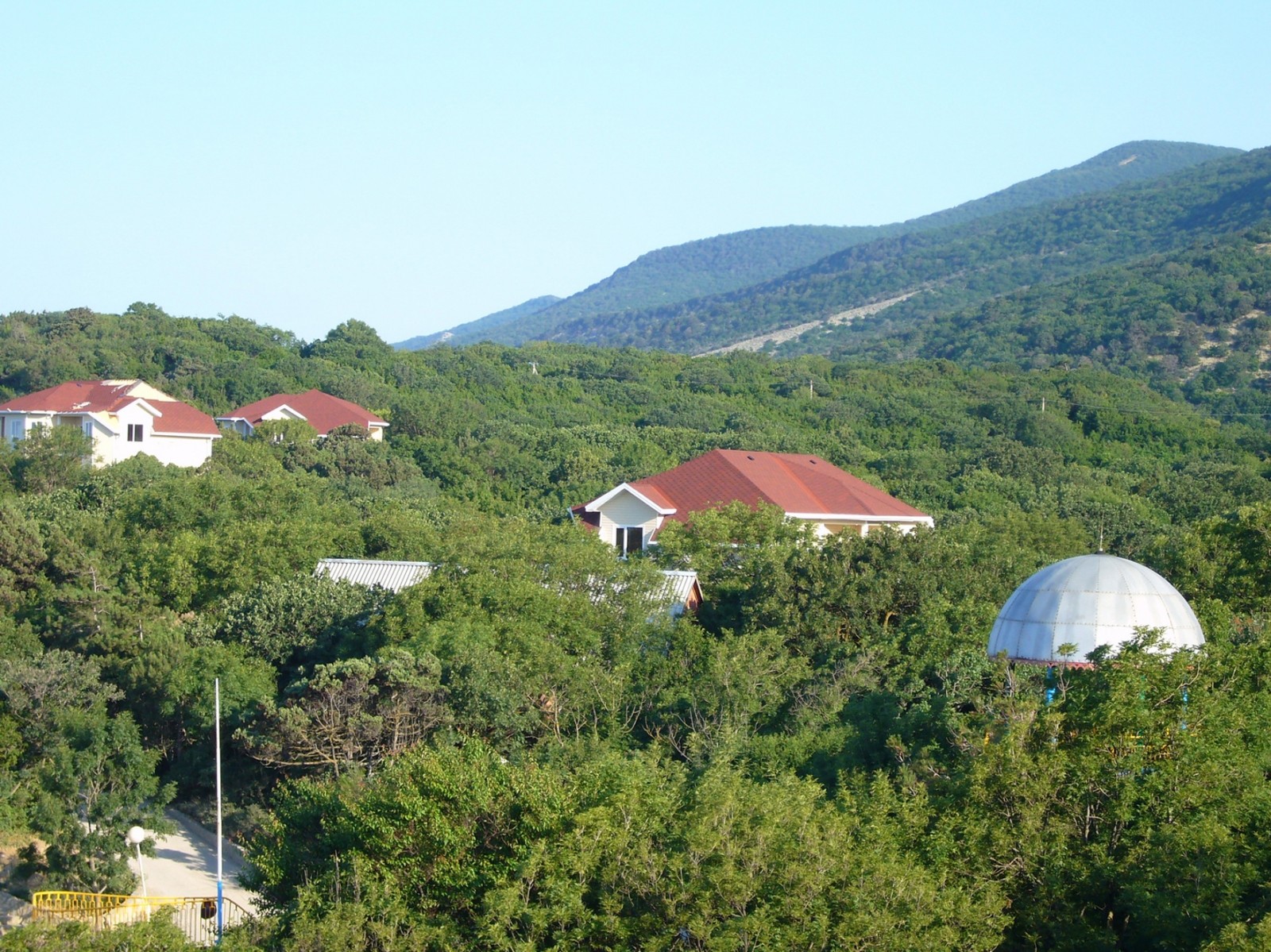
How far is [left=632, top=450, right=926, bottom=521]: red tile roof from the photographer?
124 ft

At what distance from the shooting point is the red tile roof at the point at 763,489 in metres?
37.7

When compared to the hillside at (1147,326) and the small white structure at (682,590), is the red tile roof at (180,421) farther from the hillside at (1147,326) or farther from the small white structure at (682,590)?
the hillside at (1147,326)

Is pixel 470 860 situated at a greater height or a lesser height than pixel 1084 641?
lesser

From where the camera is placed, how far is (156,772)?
90.7ft

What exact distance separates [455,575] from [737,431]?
134 ft

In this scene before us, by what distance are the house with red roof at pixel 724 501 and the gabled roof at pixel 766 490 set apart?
0.07 feet

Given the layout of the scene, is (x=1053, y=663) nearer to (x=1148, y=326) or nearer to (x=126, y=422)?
(x=126, y=422)

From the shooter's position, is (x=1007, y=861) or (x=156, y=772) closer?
(x=1007, y=861)

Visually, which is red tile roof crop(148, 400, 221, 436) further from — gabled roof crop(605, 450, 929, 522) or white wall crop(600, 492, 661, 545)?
white wall crop(600, 492, 661, 545)

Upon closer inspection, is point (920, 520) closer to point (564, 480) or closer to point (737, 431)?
point (564, 480)

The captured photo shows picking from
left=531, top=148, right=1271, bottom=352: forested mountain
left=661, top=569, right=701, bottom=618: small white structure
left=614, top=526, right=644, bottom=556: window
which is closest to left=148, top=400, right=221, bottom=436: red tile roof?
left=614, top=526, right=644, bottom=556: window

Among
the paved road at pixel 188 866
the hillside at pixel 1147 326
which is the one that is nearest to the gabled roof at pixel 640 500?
the paved road at pixel 188 866

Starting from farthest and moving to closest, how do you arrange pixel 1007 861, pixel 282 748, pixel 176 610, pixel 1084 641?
pixel 176 610 → pixel 282 748 → pixel 1084 641 → pixel 1007 861

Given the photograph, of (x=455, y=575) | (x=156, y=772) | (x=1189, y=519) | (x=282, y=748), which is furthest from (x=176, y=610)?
(x=1189, y=519)
